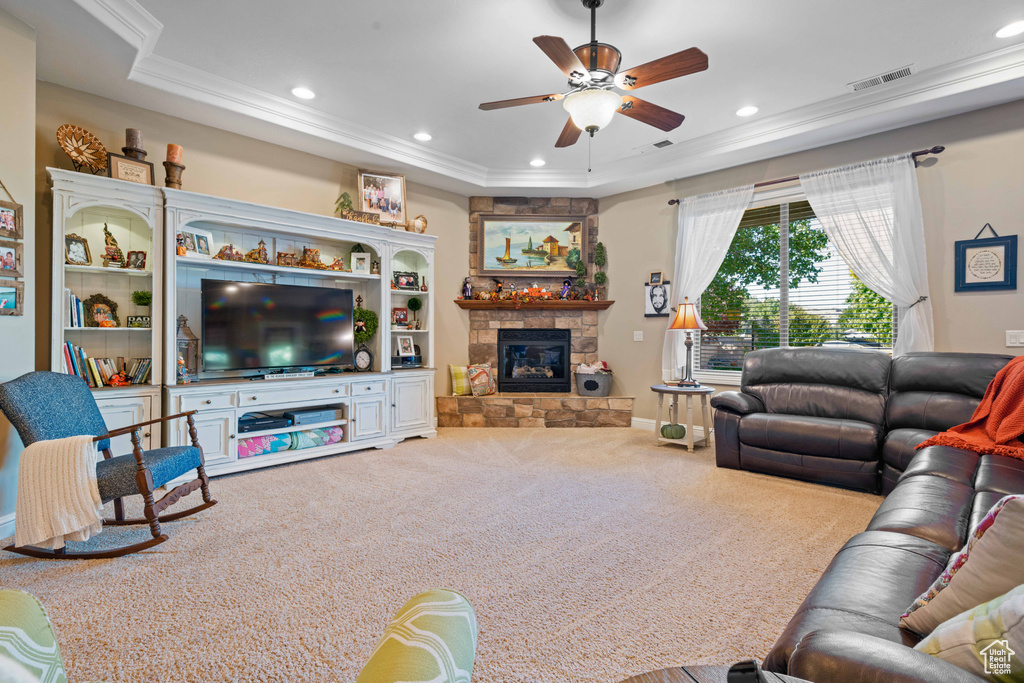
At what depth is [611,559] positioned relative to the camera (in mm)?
2365

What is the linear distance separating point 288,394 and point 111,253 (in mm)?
1570

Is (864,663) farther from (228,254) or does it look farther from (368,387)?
(228,254)

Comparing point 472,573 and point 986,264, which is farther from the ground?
point 986,264

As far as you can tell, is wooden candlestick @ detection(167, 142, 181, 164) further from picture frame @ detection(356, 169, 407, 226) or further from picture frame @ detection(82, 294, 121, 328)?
picture frame @ detection(356, 169, 407, 226)

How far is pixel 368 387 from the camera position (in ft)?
15.3

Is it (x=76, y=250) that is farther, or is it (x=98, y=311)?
(x=98, y=311)

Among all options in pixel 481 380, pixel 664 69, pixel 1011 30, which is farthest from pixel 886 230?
pixel 481 380

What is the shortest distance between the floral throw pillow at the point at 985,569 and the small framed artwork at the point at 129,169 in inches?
182

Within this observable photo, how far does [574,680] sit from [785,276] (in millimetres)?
4450

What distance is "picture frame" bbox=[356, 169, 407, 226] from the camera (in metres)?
4.92

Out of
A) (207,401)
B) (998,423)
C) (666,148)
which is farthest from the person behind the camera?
(666,148)

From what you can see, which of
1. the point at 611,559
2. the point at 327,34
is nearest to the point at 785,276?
the point at 611,559

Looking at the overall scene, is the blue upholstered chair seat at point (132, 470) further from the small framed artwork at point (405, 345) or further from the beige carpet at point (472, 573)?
the small framed artwork at point (405, 345)

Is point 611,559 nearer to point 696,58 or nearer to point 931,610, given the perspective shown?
point 931,610
